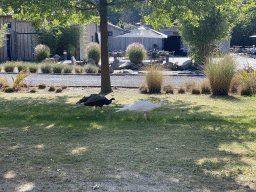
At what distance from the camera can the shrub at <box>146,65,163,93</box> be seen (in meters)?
10.5

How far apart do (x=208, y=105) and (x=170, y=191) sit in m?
5.25

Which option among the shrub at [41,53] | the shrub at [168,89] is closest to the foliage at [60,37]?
the shrub at [41,53]

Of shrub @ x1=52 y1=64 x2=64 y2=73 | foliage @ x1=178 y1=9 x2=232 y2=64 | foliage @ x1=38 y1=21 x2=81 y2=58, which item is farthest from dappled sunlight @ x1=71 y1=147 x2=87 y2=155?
foliage @ x1=38 y1=21 x2=81 y2=58

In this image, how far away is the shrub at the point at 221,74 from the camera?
32.1 feet

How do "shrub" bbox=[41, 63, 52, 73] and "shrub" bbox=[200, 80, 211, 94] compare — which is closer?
"shrub" bbox=[200, 80, 211, 94]

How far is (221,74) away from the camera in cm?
986

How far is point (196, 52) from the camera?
1848 cm

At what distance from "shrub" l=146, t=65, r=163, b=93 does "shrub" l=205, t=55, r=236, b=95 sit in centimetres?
166

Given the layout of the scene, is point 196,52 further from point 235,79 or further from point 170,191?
point 170,191

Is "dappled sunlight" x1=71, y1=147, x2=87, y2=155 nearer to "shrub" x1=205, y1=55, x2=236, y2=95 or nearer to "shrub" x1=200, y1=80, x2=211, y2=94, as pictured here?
"shrub" x1=205, y1=55, x2=236, y2=95

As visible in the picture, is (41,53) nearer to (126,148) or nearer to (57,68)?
(57,68)

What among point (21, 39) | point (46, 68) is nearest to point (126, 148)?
point (46, 68)

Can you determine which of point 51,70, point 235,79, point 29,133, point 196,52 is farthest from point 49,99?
point 196,52

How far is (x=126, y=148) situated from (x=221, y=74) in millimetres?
6000
